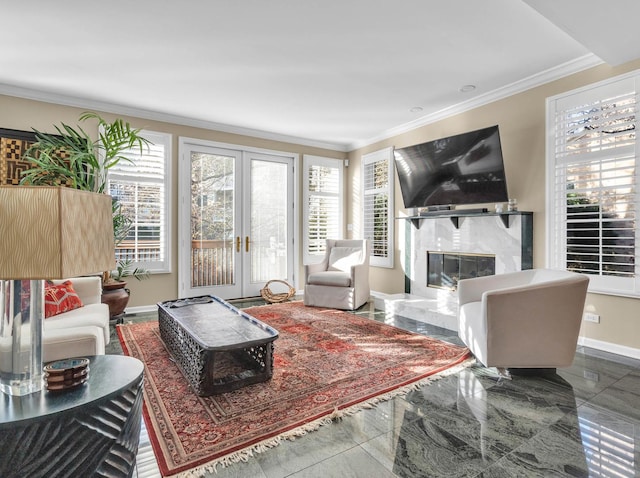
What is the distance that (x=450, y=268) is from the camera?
454cm

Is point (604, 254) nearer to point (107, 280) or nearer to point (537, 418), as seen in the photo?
point (537, 418)

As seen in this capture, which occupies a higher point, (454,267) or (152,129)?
(152,129)

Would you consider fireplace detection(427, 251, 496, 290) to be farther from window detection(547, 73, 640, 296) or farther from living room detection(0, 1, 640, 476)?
window detection(547, 73, 640, 296)

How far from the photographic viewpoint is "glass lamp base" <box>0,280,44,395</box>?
3.61ft

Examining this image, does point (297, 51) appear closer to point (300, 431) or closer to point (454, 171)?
point (454, 171)

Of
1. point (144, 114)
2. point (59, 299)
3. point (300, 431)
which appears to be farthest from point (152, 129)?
point (300, 431)

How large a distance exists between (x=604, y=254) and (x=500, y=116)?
185cm

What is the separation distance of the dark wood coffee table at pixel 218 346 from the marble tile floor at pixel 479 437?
0.48 metres

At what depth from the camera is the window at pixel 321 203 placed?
6.05 metres

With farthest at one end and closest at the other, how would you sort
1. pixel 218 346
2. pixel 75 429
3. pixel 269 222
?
pixel 269 222
pixel 218 346
pixel 75 429

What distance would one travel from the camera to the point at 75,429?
1.08 m

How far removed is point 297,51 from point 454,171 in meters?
2.28

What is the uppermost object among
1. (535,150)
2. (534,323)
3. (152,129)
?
(152,129)

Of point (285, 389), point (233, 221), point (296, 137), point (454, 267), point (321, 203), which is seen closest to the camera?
point (285, 389)
